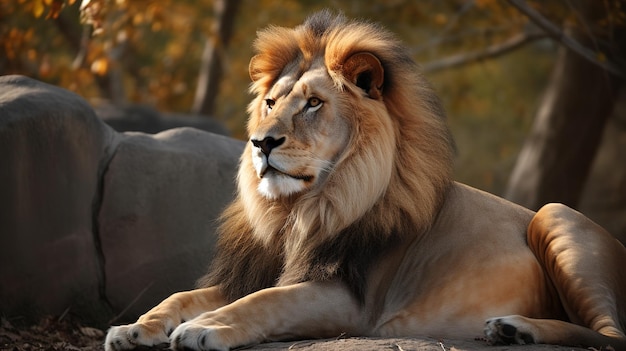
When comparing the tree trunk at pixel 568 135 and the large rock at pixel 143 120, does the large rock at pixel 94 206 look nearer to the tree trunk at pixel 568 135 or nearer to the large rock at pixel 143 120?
the large rock at pixel 143 120

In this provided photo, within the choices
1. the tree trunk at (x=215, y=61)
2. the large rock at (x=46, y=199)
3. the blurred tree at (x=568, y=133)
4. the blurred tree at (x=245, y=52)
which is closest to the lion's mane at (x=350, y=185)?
the large rock at (x=46, y=199)

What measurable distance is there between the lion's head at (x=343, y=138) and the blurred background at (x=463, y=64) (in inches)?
30.3

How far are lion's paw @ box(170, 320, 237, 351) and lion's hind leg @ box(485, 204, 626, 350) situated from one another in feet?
3.64

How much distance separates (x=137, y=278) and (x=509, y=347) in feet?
9.29

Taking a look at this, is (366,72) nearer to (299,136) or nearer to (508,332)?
(299,136)

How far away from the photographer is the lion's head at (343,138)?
14.5ft

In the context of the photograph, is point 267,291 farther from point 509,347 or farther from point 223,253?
point 509,347

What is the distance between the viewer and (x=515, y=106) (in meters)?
16.3

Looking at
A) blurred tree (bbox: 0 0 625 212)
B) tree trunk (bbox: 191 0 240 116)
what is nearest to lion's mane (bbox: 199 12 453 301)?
blurred tree (bbox: 0 0 625 212)

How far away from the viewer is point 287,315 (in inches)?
168

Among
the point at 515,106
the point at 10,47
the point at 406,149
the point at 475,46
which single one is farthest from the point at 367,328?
the point at 515,106

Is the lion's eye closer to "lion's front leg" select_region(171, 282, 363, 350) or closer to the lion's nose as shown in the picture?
the lion's nose

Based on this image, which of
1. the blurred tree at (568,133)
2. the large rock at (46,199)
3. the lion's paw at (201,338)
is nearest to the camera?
the lion's paw at (201,338)

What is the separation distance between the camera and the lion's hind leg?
4.08 m
